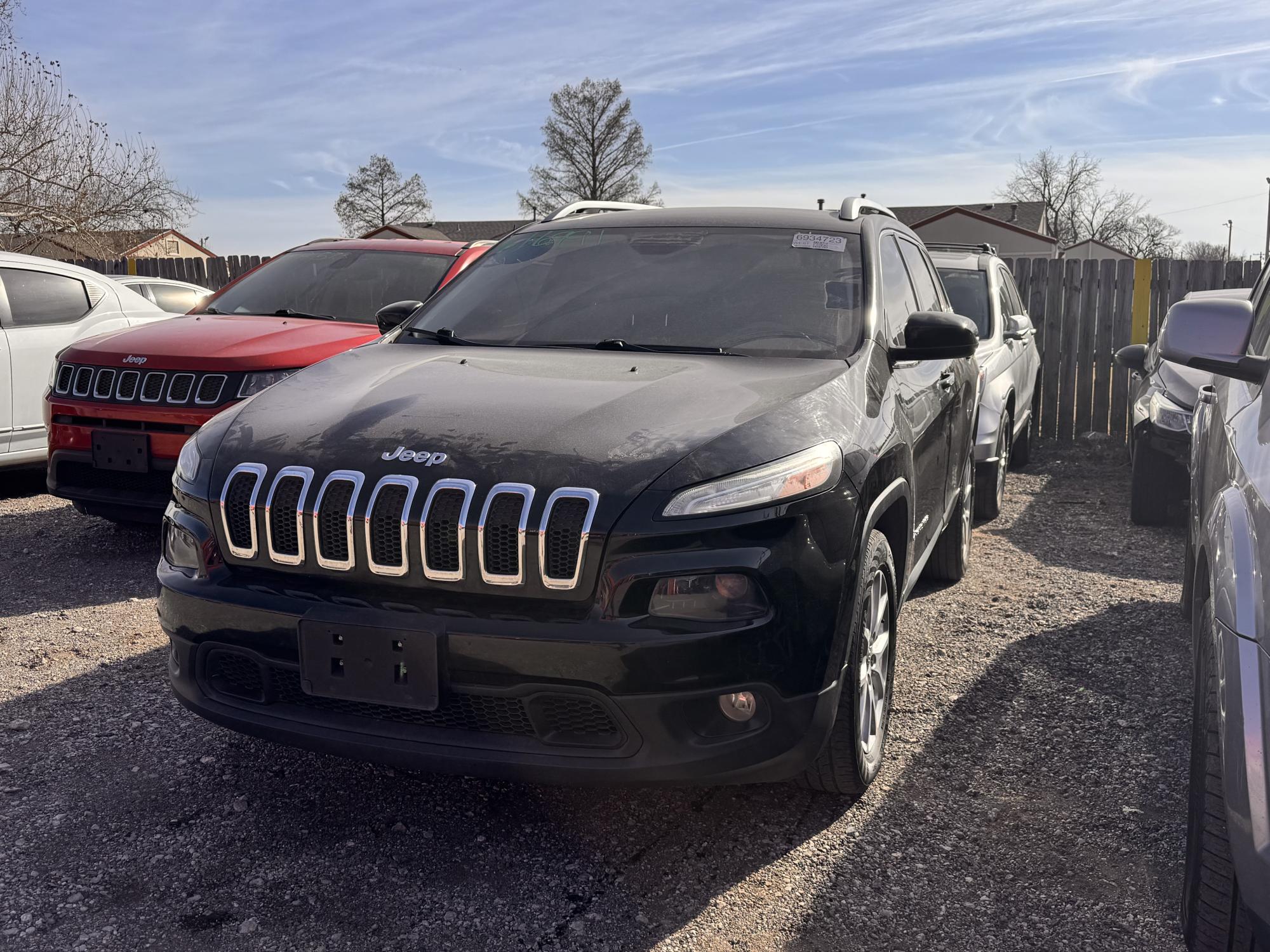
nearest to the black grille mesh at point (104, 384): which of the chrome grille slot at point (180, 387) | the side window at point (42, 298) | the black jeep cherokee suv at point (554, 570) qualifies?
the chrome grille slot at point (180, 387)

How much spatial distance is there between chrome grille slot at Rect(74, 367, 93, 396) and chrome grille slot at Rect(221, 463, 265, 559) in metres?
3.26

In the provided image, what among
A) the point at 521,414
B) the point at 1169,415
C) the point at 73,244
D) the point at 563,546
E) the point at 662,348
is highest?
the point at 73,244

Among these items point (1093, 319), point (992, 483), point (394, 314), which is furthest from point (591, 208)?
point (1093, 319)

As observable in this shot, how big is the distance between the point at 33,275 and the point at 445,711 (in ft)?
19.6

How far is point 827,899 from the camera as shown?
2.68m

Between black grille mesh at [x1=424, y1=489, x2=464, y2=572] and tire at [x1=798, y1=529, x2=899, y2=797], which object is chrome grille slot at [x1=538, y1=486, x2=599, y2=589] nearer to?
black grille mesh at [x1=424, y1=489, x2=464, y2=572]

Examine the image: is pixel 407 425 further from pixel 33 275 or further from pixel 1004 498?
pixel 1004 498

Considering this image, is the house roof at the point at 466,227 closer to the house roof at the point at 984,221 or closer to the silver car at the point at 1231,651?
the house roof at the point at 984,221

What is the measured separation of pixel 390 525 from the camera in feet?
8.36

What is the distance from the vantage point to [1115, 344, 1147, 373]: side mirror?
6.54m

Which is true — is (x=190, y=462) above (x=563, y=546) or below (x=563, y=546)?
above

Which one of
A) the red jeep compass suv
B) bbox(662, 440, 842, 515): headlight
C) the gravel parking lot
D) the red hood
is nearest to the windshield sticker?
bbox(662, 440, 842, 515): headlight

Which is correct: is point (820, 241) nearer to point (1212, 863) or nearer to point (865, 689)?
point (865, 689)

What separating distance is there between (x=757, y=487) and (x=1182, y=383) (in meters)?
5.07
